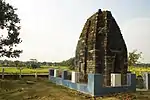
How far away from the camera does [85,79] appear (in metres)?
21.3

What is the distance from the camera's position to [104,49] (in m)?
20.3

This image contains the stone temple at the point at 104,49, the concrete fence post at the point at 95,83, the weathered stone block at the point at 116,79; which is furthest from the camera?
the stone temple at the point at 104,49

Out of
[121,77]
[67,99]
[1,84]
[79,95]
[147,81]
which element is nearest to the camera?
[67,99]

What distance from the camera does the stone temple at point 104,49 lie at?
2002 cm

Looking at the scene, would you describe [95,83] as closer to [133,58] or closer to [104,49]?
[104,49]

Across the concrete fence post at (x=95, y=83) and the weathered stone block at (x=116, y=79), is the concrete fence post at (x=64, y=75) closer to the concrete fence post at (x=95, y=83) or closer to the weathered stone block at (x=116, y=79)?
the weathered stone block at (x=116, y=79)

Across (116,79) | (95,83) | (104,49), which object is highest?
(104,49)

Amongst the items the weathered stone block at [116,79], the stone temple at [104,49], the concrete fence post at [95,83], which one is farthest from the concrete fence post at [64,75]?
the concrete fence post at [95,83]

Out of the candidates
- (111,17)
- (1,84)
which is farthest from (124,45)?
(1,84)

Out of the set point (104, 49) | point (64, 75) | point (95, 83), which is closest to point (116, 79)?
point (95, 83)

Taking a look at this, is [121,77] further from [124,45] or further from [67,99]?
[67,99]

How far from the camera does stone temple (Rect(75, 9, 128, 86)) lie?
20016 millimetres

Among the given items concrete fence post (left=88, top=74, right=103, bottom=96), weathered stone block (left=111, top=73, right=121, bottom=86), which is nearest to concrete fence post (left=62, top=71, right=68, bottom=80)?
weathered stone block (left=111, top=73, right=121, bottom=86)

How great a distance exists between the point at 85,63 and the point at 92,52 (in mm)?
1702
